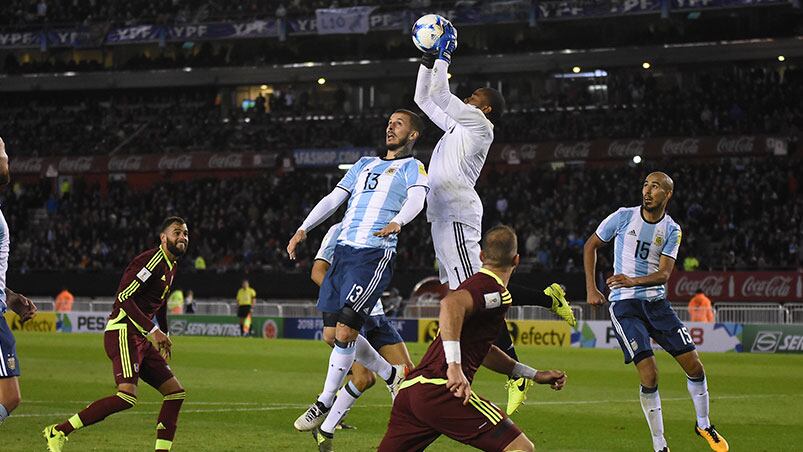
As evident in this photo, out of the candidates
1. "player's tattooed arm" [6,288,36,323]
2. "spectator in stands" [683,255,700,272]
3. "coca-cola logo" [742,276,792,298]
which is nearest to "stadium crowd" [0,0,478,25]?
"spectator in stands" [683,255,700,272]

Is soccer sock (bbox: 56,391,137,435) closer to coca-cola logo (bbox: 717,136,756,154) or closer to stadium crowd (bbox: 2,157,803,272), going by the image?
stadium crowd (bbox: 2,157,803,272)

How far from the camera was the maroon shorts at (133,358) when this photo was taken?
10625 mm

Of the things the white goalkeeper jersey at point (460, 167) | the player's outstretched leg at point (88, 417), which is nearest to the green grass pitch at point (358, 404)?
the player's outstretched leg at point (88, 417)

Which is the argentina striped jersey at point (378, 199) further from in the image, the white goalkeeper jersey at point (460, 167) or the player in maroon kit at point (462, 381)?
the player in maroon kit at point (462, 381)

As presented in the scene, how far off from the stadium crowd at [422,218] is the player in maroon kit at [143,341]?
28146 millimetres

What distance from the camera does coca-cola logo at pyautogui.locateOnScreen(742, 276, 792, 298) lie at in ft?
117

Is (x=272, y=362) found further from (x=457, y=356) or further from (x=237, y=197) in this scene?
(x=237, y=197)

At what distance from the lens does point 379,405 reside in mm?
16406

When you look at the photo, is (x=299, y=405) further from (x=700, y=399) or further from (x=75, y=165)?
(x=75, y=165)

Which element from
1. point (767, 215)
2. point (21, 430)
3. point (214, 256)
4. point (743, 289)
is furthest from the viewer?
point (214, 256)

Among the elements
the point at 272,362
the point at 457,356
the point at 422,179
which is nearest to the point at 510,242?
the point at 457,356

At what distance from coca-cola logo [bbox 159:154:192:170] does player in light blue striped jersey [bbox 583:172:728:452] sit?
44.0m

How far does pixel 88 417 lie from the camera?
34.1 ft

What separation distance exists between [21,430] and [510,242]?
820cm
